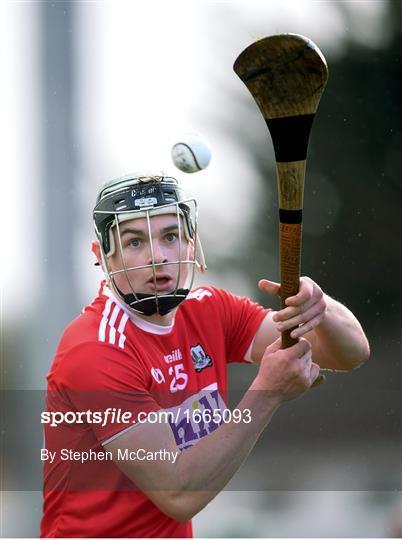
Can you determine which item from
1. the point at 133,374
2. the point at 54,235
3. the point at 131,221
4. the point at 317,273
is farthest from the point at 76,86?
the point at 317,273

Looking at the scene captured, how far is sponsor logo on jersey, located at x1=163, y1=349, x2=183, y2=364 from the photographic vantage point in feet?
12.0

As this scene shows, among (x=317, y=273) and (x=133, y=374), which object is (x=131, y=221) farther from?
(x=317, y=273)

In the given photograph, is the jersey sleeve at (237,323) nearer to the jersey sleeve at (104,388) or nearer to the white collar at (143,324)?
the white collar at (143,324)

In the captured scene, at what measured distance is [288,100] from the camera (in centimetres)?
307

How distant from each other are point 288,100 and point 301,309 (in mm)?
659

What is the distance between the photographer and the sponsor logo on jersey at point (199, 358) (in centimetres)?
375

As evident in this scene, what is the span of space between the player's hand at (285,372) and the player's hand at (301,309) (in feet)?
0.26

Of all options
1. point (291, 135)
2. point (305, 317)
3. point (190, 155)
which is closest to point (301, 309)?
point (305, 317)

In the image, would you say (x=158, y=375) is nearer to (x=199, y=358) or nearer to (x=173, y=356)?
(x=173, y=356)

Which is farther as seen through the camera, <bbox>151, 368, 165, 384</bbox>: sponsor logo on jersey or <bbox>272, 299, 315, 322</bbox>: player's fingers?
<bbox>151, 368, 165, 384</bbox>: sponsor logo on jersey

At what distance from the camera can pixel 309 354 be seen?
11.2 feet

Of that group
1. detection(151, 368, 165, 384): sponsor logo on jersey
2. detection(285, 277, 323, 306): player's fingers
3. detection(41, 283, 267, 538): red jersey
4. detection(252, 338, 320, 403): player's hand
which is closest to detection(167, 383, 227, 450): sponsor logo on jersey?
detection(41, 283, 267, 538): red jersey

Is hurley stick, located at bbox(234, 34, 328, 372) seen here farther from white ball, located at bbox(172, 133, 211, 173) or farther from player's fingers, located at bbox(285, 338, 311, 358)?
white ball, located at bbox(172, 133, 211, 173)

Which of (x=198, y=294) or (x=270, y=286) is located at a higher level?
(x=270, y=286)
